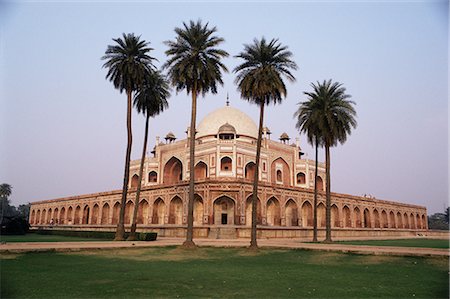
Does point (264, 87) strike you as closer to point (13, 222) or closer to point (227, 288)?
point (227, 288)

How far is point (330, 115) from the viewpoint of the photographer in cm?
2783

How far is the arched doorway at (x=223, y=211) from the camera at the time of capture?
41191 mm

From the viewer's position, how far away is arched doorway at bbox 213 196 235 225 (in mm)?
41191

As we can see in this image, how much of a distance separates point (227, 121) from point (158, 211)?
18487mm

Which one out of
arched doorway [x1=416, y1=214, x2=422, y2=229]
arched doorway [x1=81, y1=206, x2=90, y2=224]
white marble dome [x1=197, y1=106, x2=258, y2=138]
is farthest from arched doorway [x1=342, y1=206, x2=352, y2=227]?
arched doorway [x1=81, y1=206, x2=90, y2=224]

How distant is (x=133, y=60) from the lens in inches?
1060

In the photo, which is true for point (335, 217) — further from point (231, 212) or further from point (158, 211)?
point (158, 211)

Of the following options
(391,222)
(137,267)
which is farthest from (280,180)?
(137,267)

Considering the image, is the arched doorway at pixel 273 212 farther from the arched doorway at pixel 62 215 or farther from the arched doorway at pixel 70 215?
the arched doorway at pixel 62 215

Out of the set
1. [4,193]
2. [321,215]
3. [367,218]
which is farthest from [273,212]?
[4,193]

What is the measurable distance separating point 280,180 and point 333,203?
28.0 ft

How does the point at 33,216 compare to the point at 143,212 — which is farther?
the point at 33,216

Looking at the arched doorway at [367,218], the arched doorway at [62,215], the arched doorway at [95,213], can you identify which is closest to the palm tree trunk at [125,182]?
the arched doorway at [95,213]

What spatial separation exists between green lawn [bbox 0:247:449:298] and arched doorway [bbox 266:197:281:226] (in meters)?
27.4
